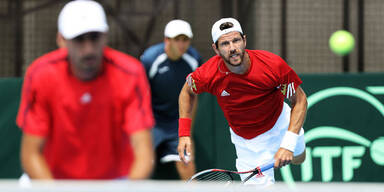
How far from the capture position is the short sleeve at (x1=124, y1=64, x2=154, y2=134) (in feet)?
8.18

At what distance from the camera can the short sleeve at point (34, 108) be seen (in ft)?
8.28

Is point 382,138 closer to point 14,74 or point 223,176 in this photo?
point 223,176

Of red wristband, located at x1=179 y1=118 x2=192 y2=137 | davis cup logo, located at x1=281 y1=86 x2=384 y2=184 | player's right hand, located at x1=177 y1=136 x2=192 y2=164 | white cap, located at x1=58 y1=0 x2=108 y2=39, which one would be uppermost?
white cap, located at x1=58 y1=0 x2=108 y2=39

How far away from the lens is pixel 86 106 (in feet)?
8.30

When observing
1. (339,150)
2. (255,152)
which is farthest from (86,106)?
(339,150)

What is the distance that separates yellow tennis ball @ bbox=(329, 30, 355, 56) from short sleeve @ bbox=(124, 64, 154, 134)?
5.71 metres

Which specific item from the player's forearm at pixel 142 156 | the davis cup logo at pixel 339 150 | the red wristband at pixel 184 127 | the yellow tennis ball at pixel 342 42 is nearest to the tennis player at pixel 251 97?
the red wristband at pixel 184 127

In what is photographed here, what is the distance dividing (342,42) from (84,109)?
19.2 feet

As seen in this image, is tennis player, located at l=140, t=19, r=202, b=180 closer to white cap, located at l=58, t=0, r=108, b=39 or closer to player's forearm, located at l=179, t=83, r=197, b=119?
player's forearm, located at l=179, t=83, r=197, b=119

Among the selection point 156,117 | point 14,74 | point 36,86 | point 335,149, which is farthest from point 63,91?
point 14,74

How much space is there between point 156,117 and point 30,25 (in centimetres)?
359

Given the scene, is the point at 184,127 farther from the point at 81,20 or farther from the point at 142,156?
the point at 81,20

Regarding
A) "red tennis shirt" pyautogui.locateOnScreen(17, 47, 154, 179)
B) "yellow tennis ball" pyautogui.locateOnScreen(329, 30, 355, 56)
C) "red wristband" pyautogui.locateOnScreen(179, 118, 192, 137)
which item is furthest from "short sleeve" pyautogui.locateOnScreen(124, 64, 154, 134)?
"yellow tennis ball" pyautogui.locateOnScreen(329, 30, 355, 56)

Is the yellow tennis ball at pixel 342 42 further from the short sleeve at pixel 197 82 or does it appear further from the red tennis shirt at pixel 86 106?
the red tennis shirt at pixel 86 106
